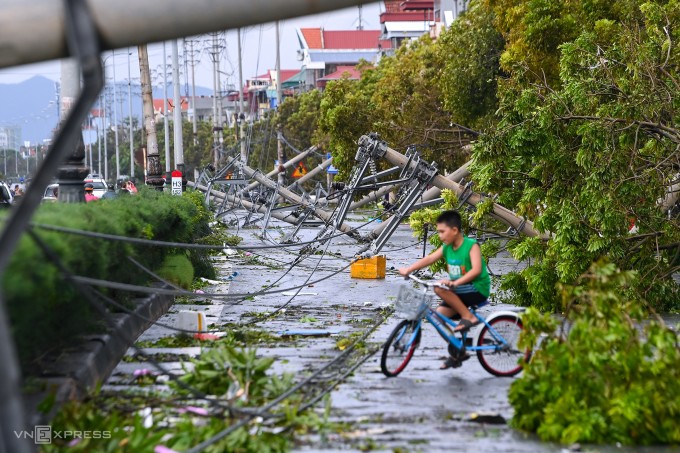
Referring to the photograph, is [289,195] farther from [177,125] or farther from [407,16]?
[407,16]

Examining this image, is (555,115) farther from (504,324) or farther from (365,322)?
(504,324)

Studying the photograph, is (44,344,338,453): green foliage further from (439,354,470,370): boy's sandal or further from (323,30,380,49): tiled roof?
(323,30,380,49): tiled roof

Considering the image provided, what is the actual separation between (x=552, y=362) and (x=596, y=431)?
0.69 meters

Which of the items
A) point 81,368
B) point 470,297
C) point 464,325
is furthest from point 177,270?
point 81,368

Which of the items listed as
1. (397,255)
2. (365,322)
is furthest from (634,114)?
(397,255)

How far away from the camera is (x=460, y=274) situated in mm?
11758

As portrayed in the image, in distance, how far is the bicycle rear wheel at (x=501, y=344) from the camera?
11375mm

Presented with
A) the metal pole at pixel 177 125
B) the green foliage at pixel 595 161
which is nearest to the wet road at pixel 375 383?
the green foliage at pixel 595 161

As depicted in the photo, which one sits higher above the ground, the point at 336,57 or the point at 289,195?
the point at 336,57

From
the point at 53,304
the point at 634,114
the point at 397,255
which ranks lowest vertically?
the point at 397,255

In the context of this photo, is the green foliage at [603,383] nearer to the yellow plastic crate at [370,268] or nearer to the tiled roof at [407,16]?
the yellow plastic crate at [370,268]

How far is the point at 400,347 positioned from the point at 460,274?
3.13 ft

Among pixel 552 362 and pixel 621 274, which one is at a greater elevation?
pixel 621 274

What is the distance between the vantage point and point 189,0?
858 centimetres
